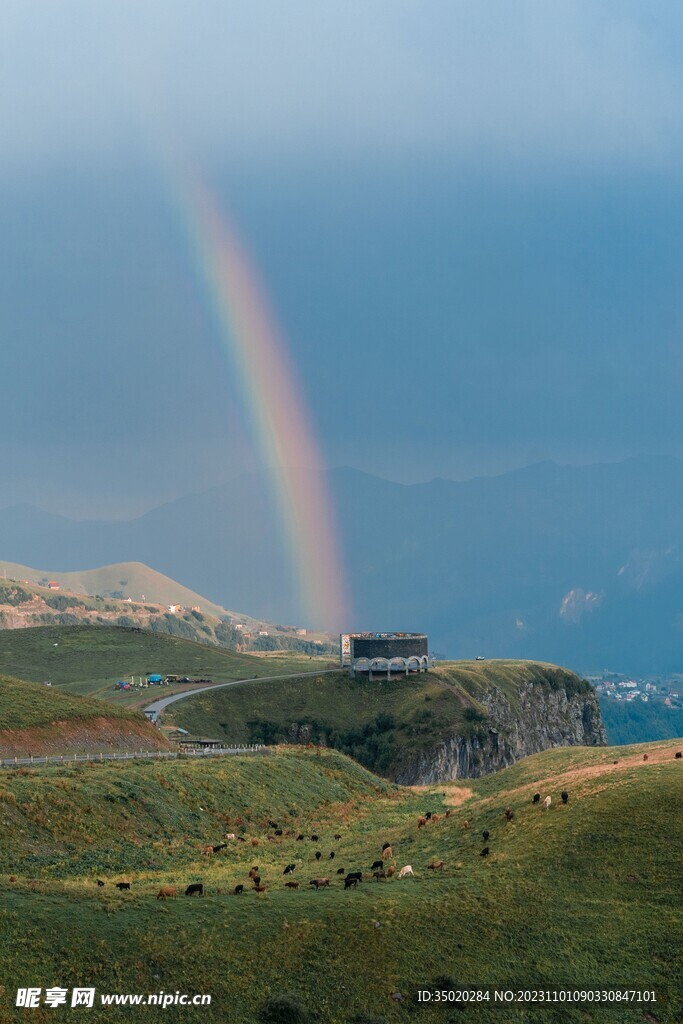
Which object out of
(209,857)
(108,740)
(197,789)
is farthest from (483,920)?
(108,740)

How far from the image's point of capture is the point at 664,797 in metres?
62.8

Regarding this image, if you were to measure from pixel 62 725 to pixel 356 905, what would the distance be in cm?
6431

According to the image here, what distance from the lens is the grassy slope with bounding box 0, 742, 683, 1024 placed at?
143 ft

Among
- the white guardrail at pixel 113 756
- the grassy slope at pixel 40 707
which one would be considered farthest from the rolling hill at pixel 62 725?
the white guardrail at pixel 113 756

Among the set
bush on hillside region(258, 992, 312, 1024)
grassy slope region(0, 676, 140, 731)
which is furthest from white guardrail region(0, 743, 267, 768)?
bush on hillside region(258, 992, 312, 1024)

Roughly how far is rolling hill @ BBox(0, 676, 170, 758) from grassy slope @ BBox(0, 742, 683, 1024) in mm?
21968

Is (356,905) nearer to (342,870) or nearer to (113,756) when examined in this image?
(342,870)

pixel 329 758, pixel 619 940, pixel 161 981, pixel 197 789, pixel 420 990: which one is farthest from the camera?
pixel 329 758

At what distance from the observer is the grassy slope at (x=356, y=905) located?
4366 cm

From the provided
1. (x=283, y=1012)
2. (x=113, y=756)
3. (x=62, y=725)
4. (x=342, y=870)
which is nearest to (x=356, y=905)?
(x=342, y=870)

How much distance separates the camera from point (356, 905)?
50812 mm

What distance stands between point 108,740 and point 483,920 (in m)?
66.8

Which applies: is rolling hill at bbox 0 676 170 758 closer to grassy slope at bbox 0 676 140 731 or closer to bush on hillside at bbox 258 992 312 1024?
grassy slope at bbox 0 676 140 731

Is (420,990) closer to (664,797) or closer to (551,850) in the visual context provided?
(551,850)
